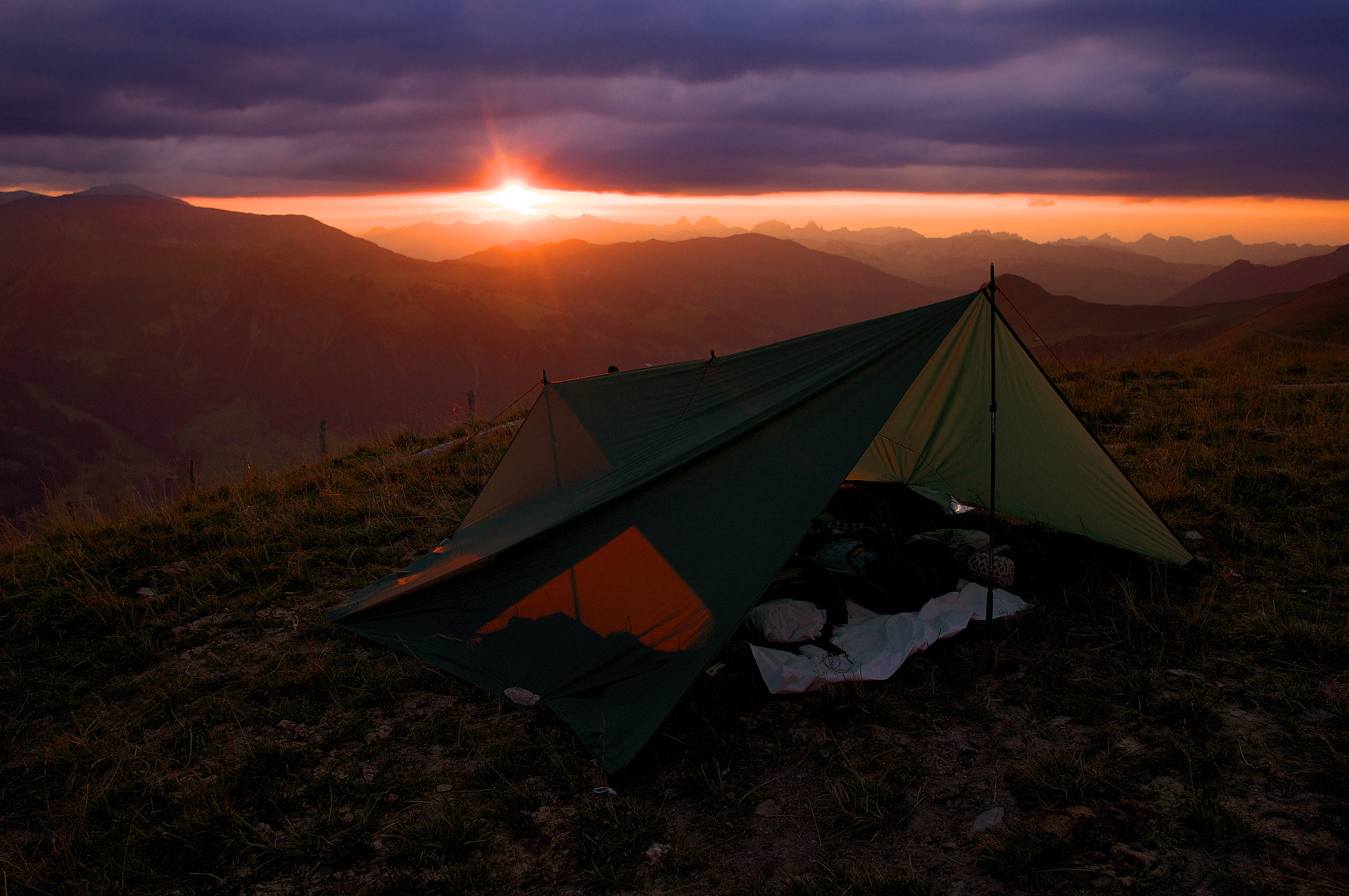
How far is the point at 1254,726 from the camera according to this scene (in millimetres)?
3074

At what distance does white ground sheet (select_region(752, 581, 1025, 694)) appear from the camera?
3.61 m

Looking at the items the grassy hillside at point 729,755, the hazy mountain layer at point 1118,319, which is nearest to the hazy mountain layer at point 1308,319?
the hazy mountain layer at point 1118,319

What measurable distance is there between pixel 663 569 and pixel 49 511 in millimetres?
6076

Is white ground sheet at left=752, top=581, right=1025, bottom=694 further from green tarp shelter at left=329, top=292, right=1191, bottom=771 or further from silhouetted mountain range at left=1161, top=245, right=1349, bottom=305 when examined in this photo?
silhouetted mountain range at left=1161, top=245, right=1349, bottom=305

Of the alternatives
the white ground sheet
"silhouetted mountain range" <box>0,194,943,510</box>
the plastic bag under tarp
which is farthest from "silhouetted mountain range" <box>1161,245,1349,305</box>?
the plastic bag under tarp

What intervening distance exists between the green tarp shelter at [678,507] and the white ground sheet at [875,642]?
513mm

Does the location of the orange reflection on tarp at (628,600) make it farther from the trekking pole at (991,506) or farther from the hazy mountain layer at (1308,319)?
the hazy mountain layer at (1308,319)

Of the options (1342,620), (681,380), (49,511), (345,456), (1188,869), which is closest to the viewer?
(1188,869)

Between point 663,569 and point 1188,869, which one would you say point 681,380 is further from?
point 1188,869

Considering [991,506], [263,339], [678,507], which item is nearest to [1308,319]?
[991,506]

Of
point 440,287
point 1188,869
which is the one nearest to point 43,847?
point 1188,869

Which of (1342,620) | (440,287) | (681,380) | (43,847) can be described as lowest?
(43,847)

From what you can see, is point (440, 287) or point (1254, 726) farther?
point (440, 287)

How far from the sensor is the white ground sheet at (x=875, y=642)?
3.61 metres
